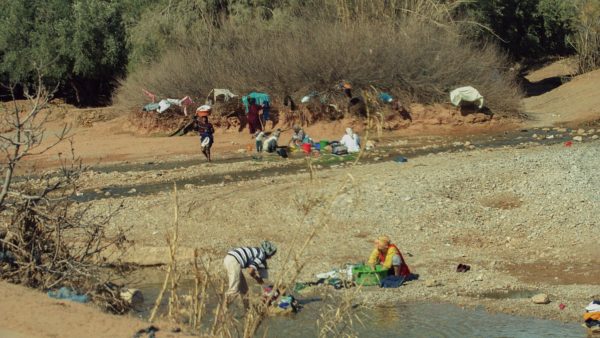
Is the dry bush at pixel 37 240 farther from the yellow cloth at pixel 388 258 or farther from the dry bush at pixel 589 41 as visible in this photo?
the dry bush at pixel 589 41

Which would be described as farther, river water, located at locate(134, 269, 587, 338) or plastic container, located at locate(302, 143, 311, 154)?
plastic container, located at locate(302, 143, 311, 154)

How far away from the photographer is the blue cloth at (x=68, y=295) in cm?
825

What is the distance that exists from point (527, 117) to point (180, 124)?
426 inches

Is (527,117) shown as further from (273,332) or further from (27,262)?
(27,262)

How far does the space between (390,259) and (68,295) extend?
607cm

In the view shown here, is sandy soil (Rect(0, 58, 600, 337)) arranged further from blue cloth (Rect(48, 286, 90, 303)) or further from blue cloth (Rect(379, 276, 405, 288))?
blue cloth (Rect(48, 286, 90, 303))

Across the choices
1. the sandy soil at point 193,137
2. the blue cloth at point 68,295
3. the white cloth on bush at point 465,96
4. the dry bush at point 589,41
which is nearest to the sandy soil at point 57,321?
the blue cloth at point 68,295

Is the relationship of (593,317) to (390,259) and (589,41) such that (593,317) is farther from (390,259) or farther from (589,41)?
(589,41)

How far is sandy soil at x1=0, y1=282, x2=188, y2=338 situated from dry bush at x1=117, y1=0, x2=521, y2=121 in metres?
21.9

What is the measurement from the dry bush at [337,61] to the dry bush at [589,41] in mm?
7286

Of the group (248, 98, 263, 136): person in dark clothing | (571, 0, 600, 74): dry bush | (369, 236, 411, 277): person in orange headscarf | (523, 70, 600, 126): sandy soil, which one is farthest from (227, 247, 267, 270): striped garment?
(571, 0, 600, 74): dry bush

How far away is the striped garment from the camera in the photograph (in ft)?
36.3

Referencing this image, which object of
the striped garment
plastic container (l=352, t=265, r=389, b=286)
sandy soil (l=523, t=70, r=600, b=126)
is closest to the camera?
the striped garment

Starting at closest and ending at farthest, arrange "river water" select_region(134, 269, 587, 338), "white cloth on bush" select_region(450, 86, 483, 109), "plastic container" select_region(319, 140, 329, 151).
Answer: "river water" select_region(134, 269, 587, 338), "plastic container" select_region(319, 140, 329, 151), "white cloth on bush" select_region(450, 86, 483, 109)
